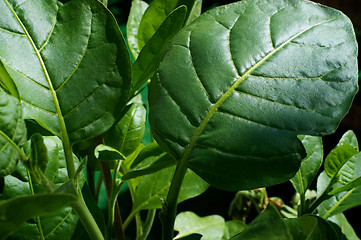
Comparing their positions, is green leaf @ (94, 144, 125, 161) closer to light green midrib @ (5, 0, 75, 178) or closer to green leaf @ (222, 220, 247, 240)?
light green midrib @ (5, 0, 75, 178)

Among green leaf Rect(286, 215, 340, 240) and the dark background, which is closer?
green leaf Rect(286, 215, 340, 240)

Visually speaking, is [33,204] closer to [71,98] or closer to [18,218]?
[18,218]

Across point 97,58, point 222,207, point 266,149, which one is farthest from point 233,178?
point 222,207

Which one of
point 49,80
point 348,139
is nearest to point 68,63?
point 49,80

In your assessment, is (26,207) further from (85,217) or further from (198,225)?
(198,225)

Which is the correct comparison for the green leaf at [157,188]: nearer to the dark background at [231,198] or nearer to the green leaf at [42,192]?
the green leaf at [42,192]

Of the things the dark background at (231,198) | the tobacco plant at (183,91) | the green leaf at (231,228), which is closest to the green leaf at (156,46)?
the tobacco plant at (183,91)

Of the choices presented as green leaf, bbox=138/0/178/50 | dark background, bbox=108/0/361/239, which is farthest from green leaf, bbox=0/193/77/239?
dark background, bbox=108/0/361/239
